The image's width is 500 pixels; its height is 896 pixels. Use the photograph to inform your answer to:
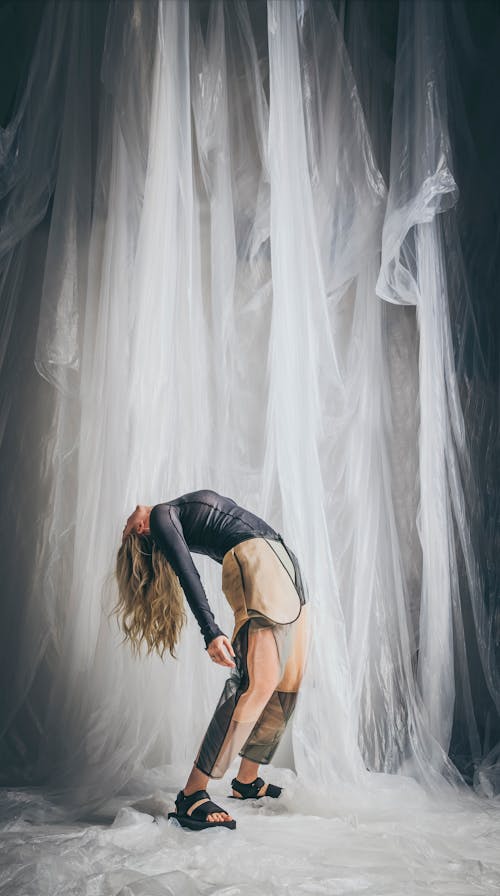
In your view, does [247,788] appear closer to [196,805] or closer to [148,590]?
[196,805]

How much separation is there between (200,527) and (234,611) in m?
0.20

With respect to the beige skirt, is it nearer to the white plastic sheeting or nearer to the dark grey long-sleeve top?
the dark grey long-sleeve top

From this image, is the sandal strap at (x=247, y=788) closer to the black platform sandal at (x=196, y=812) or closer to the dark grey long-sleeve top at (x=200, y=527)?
the black platform sandal at (x=196, y=812)

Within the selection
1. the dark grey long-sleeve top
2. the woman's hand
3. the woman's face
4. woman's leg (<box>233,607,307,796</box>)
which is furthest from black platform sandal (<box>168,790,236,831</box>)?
the woman's face

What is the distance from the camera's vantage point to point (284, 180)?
2.25 metres

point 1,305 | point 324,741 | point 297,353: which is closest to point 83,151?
point 1,305

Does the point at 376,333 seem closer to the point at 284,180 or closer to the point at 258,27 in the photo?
the point at 284,180

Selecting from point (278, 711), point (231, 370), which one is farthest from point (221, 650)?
point (231, 370)

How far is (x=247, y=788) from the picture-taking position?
1870mm

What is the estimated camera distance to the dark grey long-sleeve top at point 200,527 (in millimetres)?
1784

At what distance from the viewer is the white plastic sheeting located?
217cm

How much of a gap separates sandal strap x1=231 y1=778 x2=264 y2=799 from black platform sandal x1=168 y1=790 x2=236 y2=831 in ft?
0.59

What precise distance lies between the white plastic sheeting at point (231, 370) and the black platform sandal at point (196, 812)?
0.34 metres

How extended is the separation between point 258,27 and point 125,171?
62 centimetres
